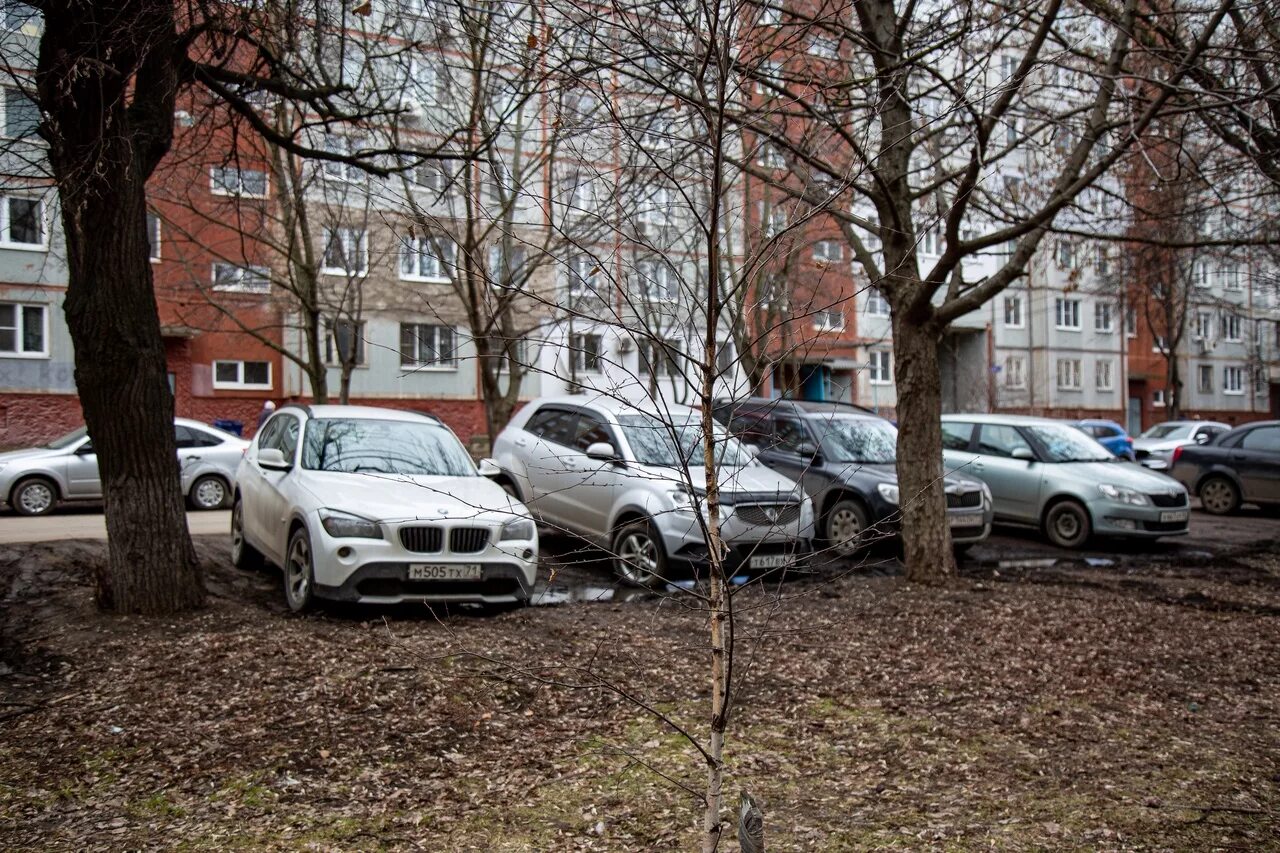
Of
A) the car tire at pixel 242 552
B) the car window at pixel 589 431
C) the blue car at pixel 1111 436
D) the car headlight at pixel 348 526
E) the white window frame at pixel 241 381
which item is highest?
the white window frame at pixel 241 381

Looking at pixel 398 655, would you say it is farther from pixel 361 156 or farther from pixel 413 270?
pixel 413 270

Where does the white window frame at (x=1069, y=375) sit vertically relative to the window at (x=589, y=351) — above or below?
above

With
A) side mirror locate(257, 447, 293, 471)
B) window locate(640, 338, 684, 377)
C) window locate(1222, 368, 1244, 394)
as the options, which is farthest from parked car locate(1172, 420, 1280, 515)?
window locate(1222, 368, 1244, 394)

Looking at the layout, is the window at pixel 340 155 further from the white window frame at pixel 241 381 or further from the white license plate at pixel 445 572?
the white window frame at pixel 241 381

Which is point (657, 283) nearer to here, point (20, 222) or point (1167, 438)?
point (20, 222)

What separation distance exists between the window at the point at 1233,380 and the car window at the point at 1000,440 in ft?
159

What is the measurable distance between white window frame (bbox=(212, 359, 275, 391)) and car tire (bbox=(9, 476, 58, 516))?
50.9ft

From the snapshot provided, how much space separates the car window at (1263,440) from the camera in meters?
17.4

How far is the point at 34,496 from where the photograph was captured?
621 inches

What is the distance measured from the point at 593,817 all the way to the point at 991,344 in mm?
44383

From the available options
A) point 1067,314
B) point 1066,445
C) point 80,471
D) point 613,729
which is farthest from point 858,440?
point 1067,314

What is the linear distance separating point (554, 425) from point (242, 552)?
3.52 metres

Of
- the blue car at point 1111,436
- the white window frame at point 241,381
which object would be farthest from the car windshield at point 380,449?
the white window frame at point 241,381

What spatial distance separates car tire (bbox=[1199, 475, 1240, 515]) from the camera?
17672 mm
